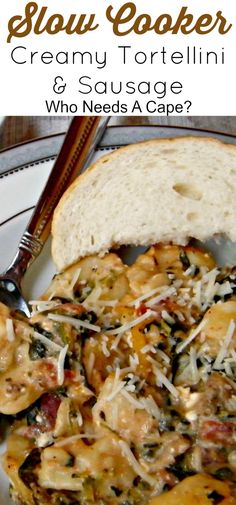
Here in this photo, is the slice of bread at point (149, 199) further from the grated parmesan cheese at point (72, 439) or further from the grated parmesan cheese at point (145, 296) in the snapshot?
the grated parmesan cheese at point (72, 439)

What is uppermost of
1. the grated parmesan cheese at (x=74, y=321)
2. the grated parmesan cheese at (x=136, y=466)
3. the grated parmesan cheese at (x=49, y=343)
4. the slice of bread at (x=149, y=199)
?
the slice of bread at (x=149, y=199)

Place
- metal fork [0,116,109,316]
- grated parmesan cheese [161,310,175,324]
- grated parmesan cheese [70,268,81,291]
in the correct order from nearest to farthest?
grated parmesan cheese [161,310,175,324] < grated parmesan cheese [70,268,81,291] < metal fork [0,116,109,316]

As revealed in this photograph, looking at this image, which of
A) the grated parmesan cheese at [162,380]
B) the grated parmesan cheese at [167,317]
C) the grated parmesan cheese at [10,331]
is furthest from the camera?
the grated parmesan cheese at [167,317]

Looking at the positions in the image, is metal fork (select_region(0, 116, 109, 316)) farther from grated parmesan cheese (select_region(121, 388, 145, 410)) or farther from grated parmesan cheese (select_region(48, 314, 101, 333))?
grated parmesan cheese (select_region(121, 388, 145, 410))

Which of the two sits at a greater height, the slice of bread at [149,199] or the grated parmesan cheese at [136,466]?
the slice of bread at [149,199]

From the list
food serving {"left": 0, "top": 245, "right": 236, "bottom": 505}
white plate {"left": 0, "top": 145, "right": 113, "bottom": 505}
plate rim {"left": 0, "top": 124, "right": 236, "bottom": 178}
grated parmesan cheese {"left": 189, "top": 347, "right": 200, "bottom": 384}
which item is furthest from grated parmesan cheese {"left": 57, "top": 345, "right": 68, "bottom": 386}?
plate rim {"left": 0, "top": 124, "right": 236, "bottom": 178}

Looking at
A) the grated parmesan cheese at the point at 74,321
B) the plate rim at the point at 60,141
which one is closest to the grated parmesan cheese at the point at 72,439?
the grated parmesan cheese at the point at 74,321
